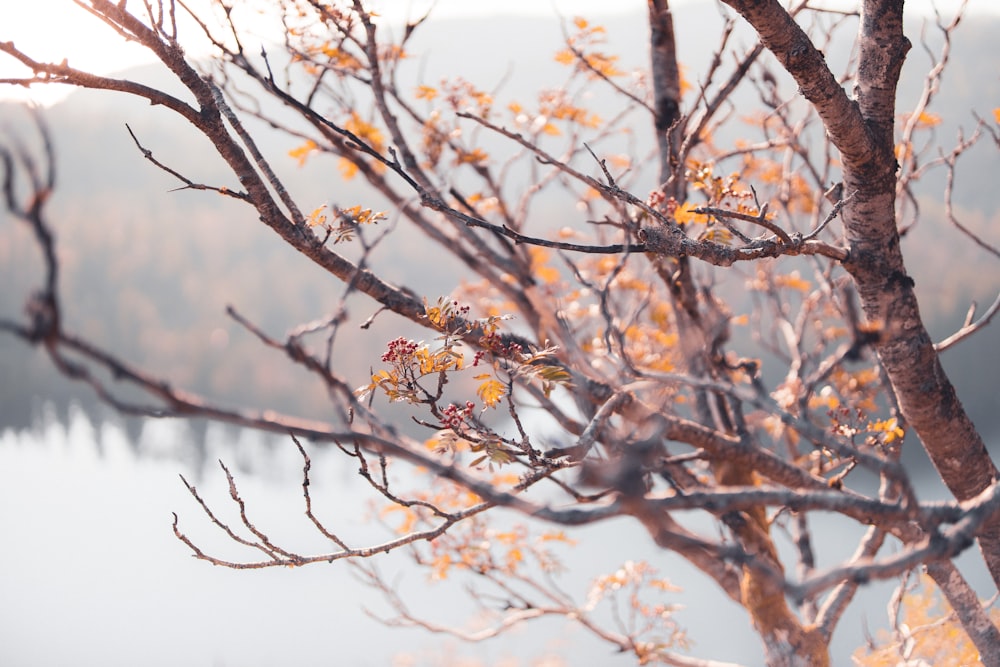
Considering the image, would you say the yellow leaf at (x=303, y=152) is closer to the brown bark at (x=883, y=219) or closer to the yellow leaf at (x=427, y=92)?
the yellow leaf at (x=427, y=92)

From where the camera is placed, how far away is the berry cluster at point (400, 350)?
3.34 feet

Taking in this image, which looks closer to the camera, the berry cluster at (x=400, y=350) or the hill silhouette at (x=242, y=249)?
the berry cluster at (x=400, y=350)

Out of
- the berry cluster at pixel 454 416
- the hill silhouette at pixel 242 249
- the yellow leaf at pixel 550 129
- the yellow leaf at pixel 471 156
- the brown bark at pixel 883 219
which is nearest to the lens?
the berry cluster at pixel 454 416

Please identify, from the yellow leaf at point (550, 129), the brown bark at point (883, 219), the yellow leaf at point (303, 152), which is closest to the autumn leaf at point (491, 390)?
the brown bark at point (883, 219)

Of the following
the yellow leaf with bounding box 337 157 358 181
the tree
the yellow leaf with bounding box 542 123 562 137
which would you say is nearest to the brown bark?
the tree

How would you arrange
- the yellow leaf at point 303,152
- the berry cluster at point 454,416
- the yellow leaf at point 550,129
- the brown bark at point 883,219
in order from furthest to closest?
the yellow leaf at point 550,129
the yellow leaf at point 303,152
the brown bark at point 883,219
the berry cluster at point 454,416

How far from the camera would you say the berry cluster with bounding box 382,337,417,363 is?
1.02 metres

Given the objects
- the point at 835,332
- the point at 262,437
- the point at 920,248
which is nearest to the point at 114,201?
the point at 262,437

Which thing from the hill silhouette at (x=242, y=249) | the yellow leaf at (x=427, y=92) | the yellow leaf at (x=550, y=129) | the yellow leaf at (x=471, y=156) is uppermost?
the hill silhouette at (x=242, y=249)

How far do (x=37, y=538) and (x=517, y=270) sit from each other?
576 cm

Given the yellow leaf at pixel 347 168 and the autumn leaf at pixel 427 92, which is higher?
the yellow leaf at pixel 347 168

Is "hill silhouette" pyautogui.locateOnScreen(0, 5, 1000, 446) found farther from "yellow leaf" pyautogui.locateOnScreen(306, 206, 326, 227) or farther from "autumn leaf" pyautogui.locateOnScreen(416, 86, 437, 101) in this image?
"yellow leaf" pyautogui.locateOnScreen(306, 206, 326, 227)

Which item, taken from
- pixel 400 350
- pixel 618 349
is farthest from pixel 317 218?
pixel 618 349

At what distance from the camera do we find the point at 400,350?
3.37ft
